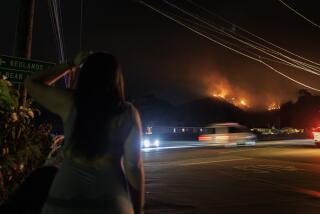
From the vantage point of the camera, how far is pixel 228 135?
31.8 m

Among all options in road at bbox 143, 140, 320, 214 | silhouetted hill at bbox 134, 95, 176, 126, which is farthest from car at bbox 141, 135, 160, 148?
silhouetted hill at bbox 134, 95, 176, 126

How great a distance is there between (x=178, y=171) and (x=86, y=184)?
13.6 metres

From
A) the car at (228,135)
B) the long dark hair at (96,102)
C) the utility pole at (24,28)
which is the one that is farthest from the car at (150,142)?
the long dark hair at (96,102)

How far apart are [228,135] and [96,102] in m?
30.0

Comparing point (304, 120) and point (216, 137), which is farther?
point (304, 120)

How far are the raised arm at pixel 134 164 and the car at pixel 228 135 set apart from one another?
1175 inches

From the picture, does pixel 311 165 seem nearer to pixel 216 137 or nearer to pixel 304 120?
pixel 216 137

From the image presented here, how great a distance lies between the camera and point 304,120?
92.2 metres

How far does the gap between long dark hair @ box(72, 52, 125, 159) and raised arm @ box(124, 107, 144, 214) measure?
11 cm

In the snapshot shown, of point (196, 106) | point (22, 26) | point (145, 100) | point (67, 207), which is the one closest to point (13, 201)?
point (67, 207)

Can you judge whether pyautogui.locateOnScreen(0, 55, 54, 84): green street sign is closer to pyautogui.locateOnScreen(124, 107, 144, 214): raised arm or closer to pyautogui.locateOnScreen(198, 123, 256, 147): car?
pyautogui.locateOnScreen(124, 107, 144, 214): raised arm

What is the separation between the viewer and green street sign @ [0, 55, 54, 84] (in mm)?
7371

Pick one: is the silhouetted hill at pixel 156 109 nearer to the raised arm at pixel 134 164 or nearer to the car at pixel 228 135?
the car at pixel 228 135

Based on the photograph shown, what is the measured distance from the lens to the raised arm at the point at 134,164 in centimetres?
224
